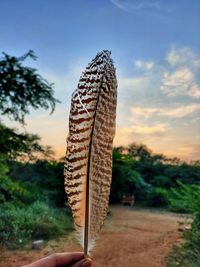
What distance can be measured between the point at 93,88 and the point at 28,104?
334 centimetres

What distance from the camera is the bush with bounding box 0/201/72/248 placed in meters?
3.49

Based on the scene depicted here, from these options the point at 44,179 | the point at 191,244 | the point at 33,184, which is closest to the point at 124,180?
the point at 44,179

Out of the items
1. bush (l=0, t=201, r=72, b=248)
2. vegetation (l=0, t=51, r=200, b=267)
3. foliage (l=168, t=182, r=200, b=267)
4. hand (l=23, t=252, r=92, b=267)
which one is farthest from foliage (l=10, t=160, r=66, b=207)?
hand (l=23, t=252, r=92, b=267)

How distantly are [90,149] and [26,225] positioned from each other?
3521mm

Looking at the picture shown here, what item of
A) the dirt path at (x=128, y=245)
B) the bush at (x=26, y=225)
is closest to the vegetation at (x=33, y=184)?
the bush at (x=26, y=225)

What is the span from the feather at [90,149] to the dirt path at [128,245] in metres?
2.66

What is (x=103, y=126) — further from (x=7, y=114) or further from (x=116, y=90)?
(x=7, y=114)

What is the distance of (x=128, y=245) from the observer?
3.54m

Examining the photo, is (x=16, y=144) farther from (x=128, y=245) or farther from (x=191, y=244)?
(x=191, y=244)

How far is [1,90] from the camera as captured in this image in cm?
342

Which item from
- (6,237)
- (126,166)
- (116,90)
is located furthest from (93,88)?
(126,166)

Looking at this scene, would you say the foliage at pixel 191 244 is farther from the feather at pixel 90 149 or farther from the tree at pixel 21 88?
the feather at pixel 90 149

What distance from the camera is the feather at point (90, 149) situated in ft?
1.00

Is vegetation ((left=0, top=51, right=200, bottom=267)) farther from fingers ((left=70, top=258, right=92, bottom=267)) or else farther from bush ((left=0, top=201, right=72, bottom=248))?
fingers ((left=70, top=258, right=92, bottom=267))
